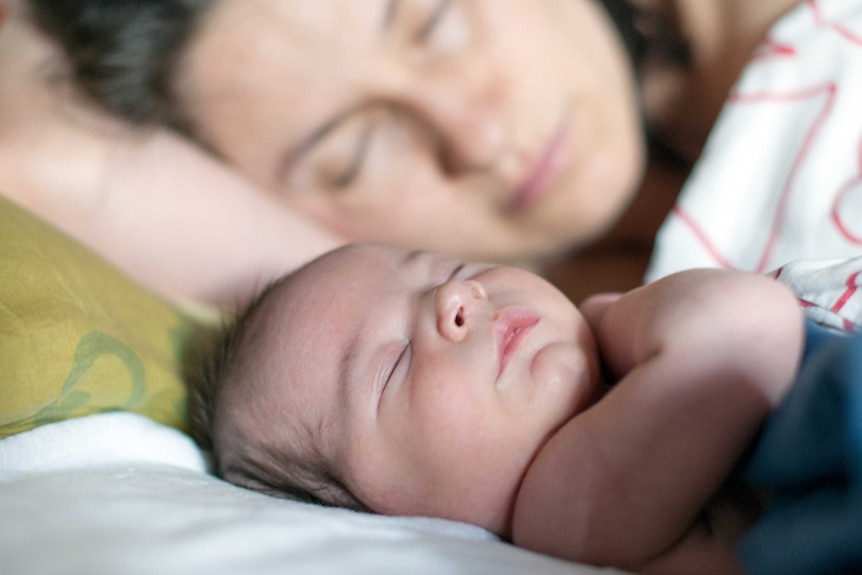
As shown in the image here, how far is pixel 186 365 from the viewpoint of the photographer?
93cm

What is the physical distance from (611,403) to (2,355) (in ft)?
1.88

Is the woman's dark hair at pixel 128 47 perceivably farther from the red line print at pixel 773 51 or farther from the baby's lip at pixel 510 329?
the red line print at pixel 773 51

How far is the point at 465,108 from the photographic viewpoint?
1.05m

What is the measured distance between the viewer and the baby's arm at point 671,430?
52 cm

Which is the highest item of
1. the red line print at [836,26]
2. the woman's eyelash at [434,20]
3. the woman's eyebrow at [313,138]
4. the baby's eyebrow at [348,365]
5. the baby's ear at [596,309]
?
the woman's eyelash at [434,20]

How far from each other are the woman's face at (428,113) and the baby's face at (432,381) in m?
0.41

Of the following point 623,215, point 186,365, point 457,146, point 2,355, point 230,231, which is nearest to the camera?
point 2,355

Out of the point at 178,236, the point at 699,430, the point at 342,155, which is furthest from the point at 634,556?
the point at 178,236

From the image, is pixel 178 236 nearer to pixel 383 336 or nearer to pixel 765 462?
pixel 383 336

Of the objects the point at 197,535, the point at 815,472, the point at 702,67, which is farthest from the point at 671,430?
the point at 702,67

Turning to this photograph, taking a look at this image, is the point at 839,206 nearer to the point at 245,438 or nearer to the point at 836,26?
the point at 836,26

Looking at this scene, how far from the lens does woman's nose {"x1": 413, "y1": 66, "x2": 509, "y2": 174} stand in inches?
40.9

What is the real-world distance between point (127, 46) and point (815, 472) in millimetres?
1131

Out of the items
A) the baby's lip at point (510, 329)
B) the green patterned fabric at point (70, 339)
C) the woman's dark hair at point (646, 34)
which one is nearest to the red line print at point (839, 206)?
the baby's lip at point (510, 329)
